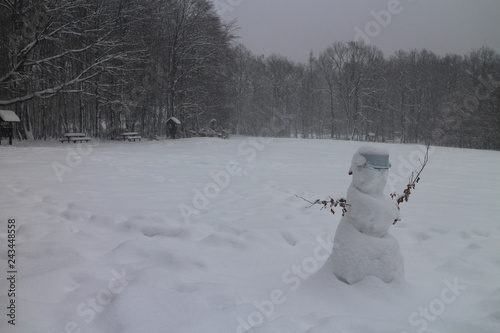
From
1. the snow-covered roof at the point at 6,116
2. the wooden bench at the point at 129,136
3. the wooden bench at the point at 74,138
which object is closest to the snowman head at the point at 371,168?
the snow-covered roof at the point at 6,116

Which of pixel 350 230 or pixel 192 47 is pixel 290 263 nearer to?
pixel 350 230

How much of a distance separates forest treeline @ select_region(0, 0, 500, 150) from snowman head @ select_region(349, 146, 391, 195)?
17817 millimetres

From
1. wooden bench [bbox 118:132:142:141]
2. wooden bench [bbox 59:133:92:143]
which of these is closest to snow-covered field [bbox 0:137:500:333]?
wooden bench [bbox 59:133:92:143]

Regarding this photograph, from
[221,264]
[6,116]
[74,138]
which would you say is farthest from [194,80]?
[221,264]

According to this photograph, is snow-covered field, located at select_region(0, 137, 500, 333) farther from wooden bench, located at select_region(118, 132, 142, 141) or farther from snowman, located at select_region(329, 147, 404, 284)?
wooden bench, located at select_region(118, 132, 142, 141)

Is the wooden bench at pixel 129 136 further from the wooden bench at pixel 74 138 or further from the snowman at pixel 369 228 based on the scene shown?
the snowman at pixel 369 228

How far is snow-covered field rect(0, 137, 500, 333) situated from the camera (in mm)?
2553

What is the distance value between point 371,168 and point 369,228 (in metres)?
0.59

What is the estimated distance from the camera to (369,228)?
9.81 feet

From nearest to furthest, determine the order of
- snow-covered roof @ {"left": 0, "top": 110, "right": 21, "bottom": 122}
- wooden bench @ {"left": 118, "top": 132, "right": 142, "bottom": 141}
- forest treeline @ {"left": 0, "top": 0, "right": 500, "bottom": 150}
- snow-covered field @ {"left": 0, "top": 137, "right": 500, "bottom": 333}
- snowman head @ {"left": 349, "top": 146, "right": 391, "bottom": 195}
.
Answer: snow-covered field @ {"left": 0, "top": 137, "right": 500, "bottom": 333}
snowman head @ {"left": 349, "top": 146, "right": 391, "bottom": 195}
snow-covered roof @ {"left": 0, "top": 110, "right": 21, "bottom": 122}
forest treeline @ {"left": 0, "top": 0, "right": 500, "bottom": 150}
wooden bench @ {"left": 118, "top": 132, "right": 142, "bottom": 141}

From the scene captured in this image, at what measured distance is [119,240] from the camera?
13.5 feet

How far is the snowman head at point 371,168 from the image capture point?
2.92 m

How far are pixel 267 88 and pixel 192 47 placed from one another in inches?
996

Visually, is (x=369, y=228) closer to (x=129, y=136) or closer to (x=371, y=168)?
(x=371, y=168)
